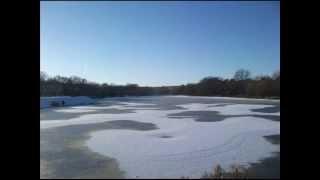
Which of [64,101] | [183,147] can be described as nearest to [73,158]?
[183,147]

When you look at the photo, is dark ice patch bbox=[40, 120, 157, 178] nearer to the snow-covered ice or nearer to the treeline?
the snow-covered ice

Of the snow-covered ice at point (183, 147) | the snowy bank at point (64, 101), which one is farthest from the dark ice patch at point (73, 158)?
the snowy bank at point (64, 101)

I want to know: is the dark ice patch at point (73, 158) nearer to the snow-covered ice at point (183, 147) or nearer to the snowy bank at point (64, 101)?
the snow-covered ice at point (183, 147)

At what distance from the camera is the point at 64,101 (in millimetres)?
24125

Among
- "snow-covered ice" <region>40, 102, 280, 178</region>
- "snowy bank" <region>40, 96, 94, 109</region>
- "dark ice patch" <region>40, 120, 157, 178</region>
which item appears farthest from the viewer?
"snowy bank" <region>40, 96, 94, 109</region>

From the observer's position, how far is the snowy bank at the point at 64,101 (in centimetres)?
2195

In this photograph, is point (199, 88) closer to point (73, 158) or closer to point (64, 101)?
point (64, 101)

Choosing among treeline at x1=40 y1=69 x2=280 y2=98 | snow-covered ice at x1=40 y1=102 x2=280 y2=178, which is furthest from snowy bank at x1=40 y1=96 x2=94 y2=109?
snow-covered ice at x1=40 y1=102 x2=280 y2=178

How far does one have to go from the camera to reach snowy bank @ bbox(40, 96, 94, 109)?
72.0 feet

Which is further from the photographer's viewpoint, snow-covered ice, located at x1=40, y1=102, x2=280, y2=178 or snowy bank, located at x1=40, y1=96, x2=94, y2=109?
snowy bank, located at x1=40, y1=96, x2=94, y2=109

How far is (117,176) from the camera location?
5.86 meters

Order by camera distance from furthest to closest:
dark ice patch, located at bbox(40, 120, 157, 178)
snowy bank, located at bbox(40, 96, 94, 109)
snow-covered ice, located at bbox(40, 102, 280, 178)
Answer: snowy bank, located at bbox(40, 96, 94, 109) → snow-covered ice, located at bbox(40, 102, 280, 178) → dark ice patch, located at bbox(40, 120, 157, 178)
